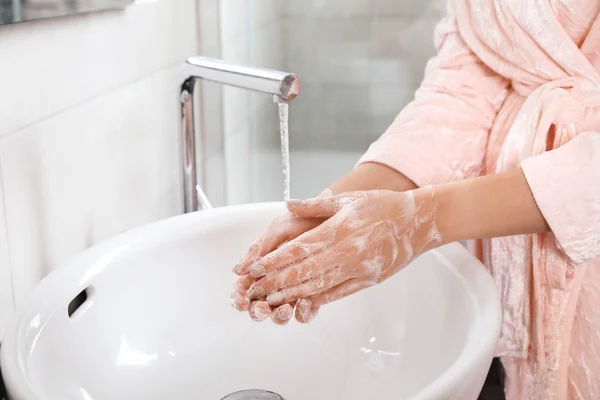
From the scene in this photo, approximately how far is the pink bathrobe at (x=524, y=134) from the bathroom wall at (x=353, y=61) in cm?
69

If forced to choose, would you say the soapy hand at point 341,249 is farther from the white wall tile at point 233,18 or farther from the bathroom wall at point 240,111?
the white wall tile at point 233,18

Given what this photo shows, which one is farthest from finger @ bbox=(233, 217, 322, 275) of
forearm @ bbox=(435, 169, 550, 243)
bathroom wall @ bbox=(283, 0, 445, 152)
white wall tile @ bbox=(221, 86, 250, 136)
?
bathroom wall @ bbox=(283, 0, 445, 152)

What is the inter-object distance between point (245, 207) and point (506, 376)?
45 cm

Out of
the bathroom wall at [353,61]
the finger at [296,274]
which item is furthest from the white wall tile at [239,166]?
the finger at [296,274]

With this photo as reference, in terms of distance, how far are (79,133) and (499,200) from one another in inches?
21.1

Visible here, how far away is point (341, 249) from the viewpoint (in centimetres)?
64

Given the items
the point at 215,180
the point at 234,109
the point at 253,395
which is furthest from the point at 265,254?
the point at 234,109

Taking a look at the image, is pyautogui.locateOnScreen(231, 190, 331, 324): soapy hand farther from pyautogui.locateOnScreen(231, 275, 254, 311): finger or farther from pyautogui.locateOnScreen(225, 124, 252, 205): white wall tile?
pyautogui.locateOnScreen(225, 124, 252, 205): white wall tile

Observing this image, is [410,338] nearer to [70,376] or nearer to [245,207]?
[245,207]

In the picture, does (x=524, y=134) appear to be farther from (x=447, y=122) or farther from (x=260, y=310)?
(x=260, y=310)

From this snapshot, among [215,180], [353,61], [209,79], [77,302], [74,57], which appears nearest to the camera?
[77,302]

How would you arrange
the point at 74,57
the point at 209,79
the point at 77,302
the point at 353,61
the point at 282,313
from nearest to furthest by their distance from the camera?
the point at 282,313, the point at 77,302, the point at 74,57, the point at 209,79, the point at 353,61

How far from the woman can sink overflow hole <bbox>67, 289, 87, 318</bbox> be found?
19 cm

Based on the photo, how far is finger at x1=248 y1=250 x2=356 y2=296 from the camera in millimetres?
622
